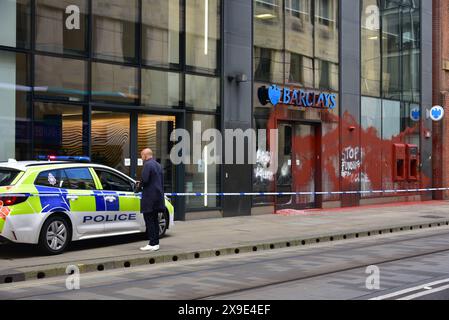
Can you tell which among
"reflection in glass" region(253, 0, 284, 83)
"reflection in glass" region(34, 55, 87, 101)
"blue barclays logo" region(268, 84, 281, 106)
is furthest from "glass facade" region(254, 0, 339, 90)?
"reflection in glass" region(34, 55, 87, 101)

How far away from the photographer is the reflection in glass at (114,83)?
16.2m

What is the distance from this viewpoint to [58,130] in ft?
50.3

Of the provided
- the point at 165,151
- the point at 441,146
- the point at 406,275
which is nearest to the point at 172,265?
the point at 406,275

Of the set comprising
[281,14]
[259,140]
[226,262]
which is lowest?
[226,262]

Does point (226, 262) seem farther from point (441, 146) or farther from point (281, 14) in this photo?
point (441, 146)

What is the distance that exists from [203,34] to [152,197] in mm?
8210

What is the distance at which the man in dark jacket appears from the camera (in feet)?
39.4

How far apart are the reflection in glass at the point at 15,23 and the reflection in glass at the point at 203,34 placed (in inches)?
198

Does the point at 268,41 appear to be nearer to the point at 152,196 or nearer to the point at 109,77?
the point at 109,77

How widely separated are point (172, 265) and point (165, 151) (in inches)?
277

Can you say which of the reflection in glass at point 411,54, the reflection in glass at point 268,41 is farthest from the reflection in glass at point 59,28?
the reflection in glass at point 411,54

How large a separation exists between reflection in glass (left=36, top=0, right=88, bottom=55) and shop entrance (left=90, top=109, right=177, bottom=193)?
1775 mm

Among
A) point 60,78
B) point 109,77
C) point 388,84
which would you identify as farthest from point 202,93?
point 388,84

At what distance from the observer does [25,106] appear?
580 inches
